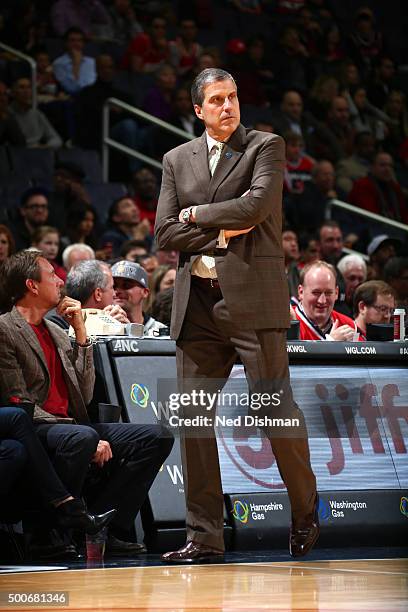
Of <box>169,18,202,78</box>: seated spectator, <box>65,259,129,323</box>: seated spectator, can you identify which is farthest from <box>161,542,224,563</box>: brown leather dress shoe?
<box>169,18,202,78</box>: seated spectator

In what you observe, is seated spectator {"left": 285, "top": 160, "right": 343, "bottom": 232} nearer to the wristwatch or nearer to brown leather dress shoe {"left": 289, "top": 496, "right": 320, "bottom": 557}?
→ the wristwatch

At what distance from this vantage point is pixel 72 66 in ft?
40.7

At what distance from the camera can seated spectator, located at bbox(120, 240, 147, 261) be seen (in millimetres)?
9055

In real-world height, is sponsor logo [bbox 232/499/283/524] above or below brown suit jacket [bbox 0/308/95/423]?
below

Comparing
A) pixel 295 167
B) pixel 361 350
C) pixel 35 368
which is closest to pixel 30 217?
pixel 295 167

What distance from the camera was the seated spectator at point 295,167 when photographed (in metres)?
12.2

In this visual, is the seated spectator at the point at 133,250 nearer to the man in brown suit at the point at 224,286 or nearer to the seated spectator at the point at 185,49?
the man in brown suit at the point at 224,286

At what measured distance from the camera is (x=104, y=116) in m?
12.1

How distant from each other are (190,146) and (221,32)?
378 inches

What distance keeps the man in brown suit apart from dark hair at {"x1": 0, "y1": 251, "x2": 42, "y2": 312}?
0.86m

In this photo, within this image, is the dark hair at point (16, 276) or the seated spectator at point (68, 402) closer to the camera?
the seated spectator at point (68, 402)

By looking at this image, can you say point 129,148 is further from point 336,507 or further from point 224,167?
point 224,167

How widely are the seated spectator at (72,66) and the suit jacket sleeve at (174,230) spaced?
7.53 meters

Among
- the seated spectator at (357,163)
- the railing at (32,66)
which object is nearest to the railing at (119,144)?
the railing at (32,66)
